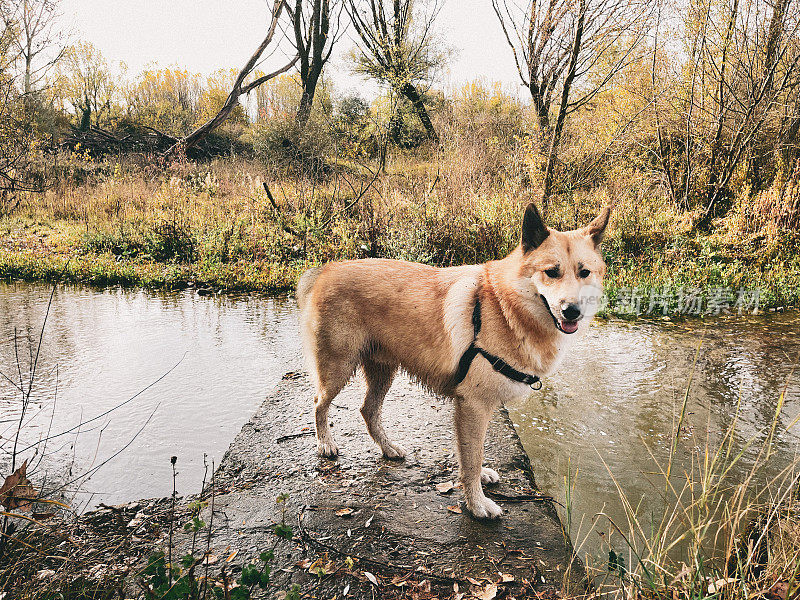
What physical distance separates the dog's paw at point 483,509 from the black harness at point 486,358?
26.4 inches

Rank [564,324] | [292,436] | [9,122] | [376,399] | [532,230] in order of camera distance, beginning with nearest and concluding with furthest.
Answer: [564,324]
[532,230]
[376,399]
[292,436]
[9,122]

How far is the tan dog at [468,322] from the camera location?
2617 mm

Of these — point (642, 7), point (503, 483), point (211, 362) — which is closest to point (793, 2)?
point (642, 7)

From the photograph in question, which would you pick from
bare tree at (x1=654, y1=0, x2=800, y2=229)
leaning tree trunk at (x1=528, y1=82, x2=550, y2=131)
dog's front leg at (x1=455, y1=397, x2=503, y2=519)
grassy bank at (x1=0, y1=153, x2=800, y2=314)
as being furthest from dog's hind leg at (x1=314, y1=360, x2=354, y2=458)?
bare tree at (x1=654, y1=0, x2=800, y2=229)

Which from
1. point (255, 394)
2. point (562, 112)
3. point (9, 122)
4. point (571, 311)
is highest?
point (562, 112)

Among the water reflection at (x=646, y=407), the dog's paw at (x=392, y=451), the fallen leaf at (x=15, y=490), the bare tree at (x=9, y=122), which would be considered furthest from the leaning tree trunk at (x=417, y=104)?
the fallen leaf at (x=15, y=490)

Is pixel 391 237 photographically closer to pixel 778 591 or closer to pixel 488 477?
pixel 488 477

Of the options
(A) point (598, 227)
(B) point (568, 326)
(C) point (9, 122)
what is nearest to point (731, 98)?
(A) point (598, 227)

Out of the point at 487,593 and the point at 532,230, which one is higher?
the point at 532,230

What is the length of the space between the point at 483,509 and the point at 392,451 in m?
0.79

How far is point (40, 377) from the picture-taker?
427 cm

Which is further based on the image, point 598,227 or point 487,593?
point 598,227

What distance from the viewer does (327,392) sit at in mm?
3143

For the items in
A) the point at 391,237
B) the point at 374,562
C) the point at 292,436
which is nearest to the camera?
the point at 374,562
